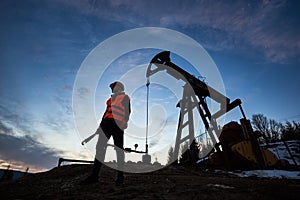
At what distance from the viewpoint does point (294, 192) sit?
1888 mm

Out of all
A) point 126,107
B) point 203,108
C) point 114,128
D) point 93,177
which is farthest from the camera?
point 203,108

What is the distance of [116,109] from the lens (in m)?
3.02

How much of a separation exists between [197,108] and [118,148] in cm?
547

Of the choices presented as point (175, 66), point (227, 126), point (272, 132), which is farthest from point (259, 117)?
point (175, 66)

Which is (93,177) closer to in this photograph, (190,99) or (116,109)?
(116,109)

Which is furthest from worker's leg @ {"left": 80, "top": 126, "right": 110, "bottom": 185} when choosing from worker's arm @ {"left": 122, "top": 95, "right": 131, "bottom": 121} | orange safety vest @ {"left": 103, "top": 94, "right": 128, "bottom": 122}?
worker's arm @ {"left": 122, "top": 95, "right": 131, "bottom": 121}

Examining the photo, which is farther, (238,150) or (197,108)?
(197,108)

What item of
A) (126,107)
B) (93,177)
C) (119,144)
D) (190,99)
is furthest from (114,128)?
(190,99)

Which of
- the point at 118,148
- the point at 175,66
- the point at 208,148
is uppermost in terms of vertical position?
the point at 175,66

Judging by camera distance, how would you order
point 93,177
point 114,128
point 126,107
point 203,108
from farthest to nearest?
point 203,108, point 126,107, point 114,128, point 93,177

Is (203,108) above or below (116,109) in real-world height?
above

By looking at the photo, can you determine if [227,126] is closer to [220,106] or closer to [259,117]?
[220,106]

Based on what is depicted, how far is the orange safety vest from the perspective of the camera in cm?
299

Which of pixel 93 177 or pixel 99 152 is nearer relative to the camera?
pixel 93 177
